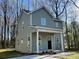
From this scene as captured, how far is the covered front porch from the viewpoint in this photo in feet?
82.4

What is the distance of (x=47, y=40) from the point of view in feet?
89.9

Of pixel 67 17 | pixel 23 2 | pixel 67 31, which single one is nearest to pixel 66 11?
pixel 67 17

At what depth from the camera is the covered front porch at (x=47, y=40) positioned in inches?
989

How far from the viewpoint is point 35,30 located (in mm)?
24109

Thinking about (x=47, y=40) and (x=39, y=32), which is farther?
(x=47, y=40)

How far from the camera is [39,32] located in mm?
26125

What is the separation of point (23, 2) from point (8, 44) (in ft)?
40.9

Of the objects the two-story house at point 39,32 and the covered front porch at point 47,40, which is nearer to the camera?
the two-story house at point 39,32

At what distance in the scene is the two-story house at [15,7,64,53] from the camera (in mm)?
24953

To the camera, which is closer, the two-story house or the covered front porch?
the two-story house

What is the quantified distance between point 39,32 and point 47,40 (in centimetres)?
233

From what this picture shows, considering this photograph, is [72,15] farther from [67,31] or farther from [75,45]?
[75,45]

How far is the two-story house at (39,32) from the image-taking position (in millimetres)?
24953

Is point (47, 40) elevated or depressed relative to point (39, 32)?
depressed
